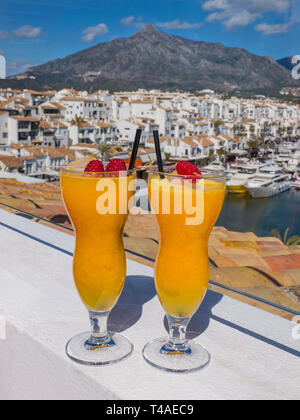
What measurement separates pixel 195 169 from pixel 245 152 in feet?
2.98

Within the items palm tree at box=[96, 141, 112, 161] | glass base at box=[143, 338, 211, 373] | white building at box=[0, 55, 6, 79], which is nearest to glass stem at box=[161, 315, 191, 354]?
glass base at box=[143, 338, 211, 373]

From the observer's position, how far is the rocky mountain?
123cm

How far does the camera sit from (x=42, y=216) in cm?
145

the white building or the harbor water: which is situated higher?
the white building

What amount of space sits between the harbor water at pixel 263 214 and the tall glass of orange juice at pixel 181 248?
0.54 metres

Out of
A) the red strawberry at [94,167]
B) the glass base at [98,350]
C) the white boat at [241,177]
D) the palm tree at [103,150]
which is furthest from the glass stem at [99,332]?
the palm tree at [103,150]

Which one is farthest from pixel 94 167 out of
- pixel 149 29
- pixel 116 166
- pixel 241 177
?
pixel 149 29

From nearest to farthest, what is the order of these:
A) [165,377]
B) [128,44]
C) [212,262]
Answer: [165,377] → [212,262] → [128,44]

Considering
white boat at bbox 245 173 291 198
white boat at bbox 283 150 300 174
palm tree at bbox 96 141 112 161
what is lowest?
white boat at bbox 245 173 291 198

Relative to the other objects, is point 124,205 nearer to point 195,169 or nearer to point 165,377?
point 195,169

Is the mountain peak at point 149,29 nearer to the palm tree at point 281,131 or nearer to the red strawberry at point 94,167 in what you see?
the palm tree at point 281,131

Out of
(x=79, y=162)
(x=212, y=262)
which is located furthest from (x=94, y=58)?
(x=79, y=162)

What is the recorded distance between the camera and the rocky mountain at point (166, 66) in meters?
1.23

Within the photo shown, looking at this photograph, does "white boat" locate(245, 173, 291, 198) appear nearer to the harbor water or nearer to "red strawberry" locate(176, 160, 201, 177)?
the harbor water
